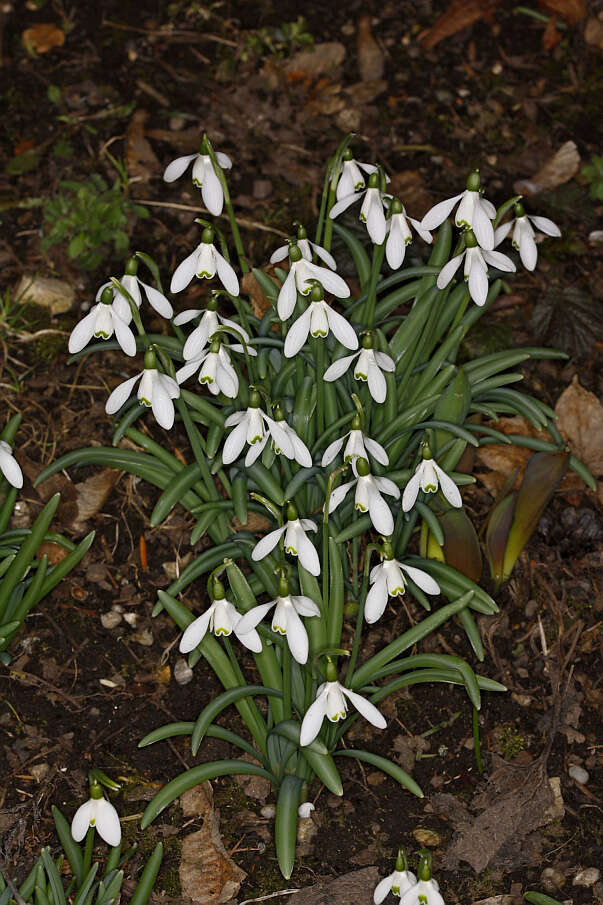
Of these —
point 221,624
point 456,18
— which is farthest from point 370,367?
point 456,18

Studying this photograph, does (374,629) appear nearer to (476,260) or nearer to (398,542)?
(398,542)

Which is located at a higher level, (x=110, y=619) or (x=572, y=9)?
(x=572, y=9)

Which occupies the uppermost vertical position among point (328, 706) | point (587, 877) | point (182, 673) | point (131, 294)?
point (131, 294)

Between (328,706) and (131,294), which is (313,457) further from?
(328,706)

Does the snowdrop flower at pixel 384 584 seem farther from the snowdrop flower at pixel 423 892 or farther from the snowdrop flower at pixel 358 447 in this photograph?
the snowdrop flower at pixel 423 892

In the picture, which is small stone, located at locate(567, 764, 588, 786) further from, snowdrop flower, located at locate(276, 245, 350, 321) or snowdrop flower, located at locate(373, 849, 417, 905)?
snowdrop flower, located at locate(276, 245, 350, 321)

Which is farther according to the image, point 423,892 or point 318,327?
point 318,327

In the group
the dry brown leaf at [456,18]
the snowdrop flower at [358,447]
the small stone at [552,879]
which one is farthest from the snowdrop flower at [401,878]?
the dry brown leaf at [456,18]
